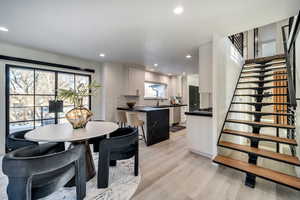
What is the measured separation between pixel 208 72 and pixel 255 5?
145 cm

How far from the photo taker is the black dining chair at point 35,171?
1.14 meters

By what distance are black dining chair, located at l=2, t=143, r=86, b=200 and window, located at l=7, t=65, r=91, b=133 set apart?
212 cm

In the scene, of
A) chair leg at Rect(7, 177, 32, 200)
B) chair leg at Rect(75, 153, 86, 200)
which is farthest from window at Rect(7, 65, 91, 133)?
chair leg at Rect(7, 177, 32, 200)

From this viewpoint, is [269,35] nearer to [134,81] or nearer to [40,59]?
[134,81]

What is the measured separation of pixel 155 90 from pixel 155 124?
2969 mm

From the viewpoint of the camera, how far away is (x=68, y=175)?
4.90 feet

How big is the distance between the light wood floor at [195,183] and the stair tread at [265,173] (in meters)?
0.18

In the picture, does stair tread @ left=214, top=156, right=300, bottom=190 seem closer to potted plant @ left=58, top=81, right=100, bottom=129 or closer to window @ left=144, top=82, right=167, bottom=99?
potted plant @ left=58, top=81, right=100, bottom=129

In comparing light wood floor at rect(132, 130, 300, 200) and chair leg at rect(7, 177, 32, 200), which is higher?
chair leg at rect(7, 177, 32, 200)

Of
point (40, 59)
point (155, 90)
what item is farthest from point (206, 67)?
point (40, 59)

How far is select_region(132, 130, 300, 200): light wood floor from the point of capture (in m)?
1.80

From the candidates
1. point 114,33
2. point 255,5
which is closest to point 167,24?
point 114,33

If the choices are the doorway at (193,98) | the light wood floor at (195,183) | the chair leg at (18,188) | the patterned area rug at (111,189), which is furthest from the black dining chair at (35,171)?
the doorway at (193,98)

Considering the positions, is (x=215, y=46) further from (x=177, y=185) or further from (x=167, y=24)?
(x=177, y=185)
